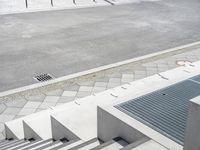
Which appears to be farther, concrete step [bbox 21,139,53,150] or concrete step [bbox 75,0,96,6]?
concrete step [bbox 75,0,96,6]

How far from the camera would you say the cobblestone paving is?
24.7 ft

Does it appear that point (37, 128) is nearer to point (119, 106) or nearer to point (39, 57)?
point (119, 106)

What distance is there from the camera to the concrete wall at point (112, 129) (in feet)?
13.6

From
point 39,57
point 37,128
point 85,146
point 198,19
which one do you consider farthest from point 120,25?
point 85,146

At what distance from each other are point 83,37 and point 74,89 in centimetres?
525

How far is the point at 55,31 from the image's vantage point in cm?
1430

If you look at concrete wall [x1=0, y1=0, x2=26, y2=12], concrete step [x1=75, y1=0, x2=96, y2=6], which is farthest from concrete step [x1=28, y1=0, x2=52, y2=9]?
concrete step [x1=75, y1=0, x2=96, y2=6]

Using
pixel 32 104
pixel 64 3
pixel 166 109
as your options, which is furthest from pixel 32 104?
pixel 64 3

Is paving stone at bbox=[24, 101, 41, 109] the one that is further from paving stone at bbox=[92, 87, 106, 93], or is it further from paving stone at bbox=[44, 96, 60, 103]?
paving stone at bbox=[92, 87, 106, 93]

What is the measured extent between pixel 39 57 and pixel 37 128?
5.73 metres

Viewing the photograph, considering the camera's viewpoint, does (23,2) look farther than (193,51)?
Yes

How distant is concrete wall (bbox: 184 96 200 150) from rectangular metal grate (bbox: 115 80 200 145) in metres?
0.64

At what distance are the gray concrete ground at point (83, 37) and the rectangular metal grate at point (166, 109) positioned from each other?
4791 millimetres

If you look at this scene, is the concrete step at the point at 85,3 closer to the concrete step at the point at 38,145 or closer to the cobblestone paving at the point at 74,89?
the cobblestone paving at the point at 74,89
